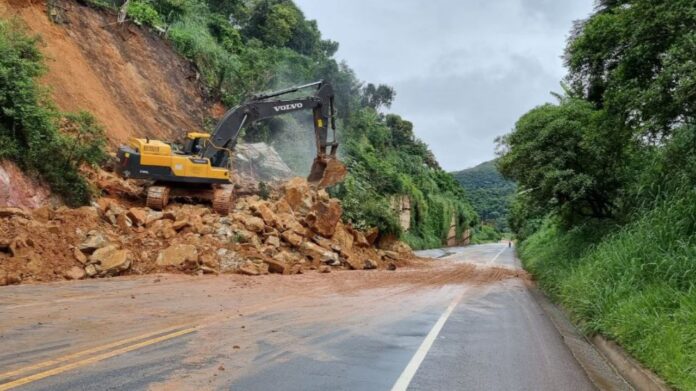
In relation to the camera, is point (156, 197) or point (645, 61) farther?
point (156, 197)

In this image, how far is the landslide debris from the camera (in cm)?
1218

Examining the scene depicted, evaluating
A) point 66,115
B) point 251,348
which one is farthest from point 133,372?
point 66,115

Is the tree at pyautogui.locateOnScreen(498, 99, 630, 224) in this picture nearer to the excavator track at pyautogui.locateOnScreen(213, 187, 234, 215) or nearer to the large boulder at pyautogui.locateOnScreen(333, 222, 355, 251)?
the large boulder at pyautogui.locateOnScreen(333, 222, 355, 251)

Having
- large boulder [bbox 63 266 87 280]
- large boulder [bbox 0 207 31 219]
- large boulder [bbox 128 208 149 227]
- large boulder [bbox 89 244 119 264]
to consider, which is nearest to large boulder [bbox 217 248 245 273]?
large boulder [bbox 128 208 149 227]

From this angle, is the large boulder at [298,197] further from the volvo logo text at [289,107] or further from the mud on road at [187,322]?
the mud on road at [187,322]

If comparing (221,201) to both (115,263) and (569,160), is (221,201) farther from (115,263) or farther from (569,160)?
(569,160)

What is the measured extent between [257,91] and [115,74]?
9117mm

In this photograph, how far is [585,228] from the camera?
53.1 feet

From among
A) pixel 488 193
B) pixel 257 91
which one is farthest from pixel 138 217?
pixel 488 193

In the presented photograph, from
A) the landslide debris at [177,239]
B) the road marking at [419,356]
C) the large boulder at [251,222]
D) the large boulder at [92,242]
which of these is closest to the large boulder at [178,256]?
the landslide debris at [177,239]

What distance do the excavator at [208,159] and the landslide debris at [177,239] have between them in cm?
67

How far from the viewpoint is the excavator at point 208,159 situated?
16.8 meters

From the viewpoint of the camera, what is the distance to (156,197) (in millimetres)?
16828

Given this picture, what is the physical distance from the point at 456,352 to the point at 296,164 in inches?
1025
